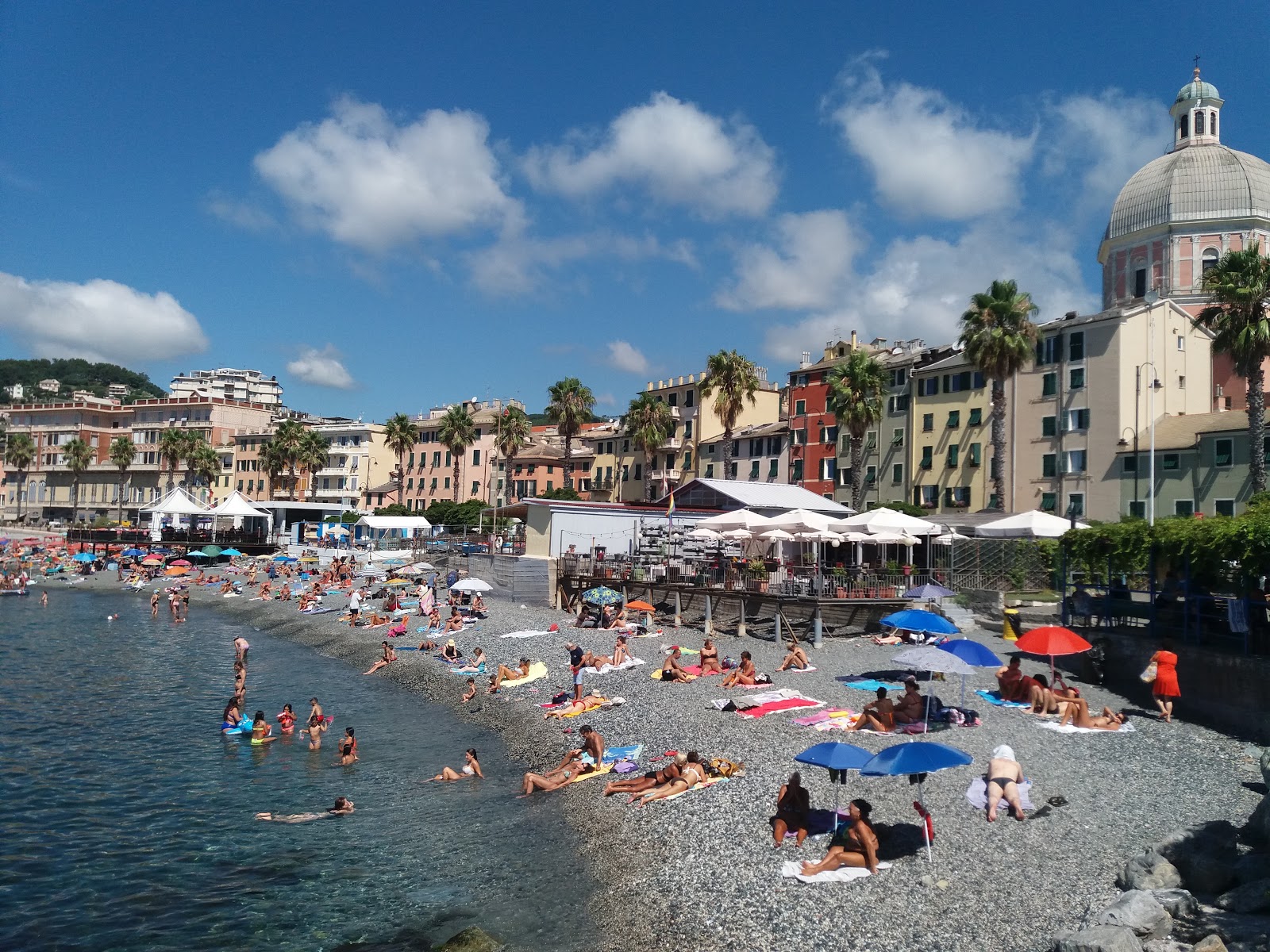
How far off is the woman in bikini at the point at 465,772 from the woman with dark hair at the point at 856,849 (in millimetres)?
9376

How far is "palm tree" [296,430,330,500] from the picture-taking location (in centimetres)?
9231

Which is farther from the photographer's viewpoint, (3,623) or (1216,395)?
(1216,395)

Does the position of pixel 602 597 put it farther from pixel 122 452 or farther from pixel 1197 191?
pixel 122 452

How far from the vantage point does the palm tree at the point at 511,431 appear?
264 ft

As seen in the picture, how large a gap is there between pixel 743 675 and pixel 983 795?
10.5 m

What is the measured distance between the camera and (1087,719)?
64.2 ft

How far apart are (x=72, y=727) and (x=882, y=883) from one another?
22.6m

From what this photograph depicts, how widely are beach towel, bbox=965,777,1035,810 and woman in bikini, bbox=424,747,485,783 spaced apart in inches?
409

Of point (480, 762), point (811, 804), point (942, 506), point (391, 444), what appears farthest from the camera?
point (391, 444)

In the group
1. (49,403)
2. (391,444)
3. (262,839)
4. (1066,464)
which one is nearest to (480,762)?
(262,839)

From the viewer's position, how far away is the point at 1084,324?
48.8 meters

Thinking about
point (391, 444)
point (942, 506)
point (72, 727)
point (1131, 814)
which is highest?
point (391, 444)

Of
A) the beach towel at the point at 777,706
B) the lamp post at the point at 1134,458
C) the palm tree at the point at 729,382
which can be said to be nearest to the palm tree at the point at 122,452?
the palm tree at the point at 729,382

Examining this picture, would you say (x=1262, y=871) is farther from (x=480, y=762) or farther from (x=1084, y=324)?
(x=1084, y=324)
